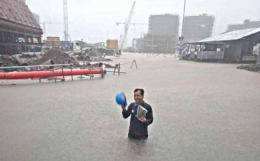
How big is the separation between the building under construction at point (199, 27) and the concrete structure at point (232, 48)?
127m

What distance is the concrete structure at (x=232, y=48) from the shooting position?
23828 millimetres

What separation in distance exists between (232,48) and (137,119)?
27291 mm

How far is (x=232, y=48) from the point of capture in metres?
25.2

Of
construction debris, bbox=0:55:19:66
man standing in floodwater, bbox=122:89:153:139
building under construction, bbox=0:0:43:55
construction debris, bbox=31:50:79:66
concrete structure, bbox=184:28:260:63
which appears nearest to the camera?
man standing in floodwater, bbox=122:89:153:139

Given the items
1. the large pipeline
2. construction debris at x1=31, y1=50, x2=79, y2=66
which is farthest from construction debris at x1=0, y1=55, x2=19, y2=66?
the large pipeline

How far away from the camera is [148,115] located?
3271mm

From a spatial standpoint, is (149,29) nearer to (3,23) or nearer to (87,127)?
(3,23)

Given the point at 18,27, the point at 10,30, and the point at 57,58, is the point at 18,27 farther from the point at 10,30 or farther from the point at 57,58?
the point at 57,58

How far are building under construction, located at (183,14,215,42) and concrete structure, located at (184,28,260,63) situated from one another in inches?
4988

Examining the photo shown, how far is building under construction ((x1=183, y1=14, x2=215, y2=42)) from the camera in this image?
145425 mm

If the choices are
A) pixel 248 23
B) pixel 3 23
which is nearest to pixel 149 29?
pixel 248 23

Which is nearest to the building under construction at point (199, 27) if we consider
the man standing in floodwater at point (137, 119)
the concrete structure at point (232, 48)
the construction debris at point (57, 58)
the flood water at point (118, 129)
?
the concrete structure at point (232, 48)

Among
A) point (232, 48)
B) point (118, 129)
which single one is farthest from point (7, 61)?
point (232, 48)

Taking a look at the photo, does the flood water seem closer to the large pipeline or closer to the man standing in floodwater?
the man standing in floodwater
